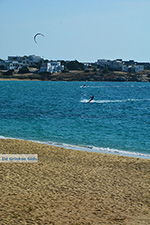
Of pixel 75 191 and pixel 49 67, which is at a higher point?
pixel 75 191

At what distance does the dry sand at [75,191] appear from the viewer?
34.7ft

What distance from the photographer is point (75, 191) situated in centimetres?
1279

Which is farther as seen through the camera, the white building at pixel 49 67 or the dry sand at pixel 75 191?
the white building at pixel 49 67

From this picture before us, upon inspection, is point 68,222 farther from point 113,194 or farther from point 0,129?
point 0,129

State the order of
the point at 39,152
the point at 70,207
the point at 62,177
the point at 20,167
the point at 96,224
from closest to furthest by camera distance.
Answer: the point at 96,224
the point at 70,207
the point at 62,177
the point at 20,167
the point at 39,152

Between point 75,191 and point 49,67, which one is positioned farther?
point 49,67

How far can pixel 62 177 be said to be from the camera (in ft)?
47.0

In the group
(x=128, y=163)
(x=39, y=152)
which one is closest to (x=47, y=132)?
(x=39, y=152)

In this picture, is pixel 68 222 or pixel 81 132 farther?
pixel 81 132

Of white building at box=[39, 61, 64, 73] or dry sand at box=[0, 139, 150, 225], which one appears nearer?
dry sand at box=[0, 139, 150, 225]

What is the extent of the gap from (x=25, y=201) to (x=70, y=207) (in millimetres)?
1212

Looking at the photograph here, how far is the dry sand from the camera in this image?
1058cm

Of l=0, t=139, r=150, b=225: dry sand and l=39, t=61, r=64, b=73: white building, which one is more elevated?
l=0, t=139, r=150, b=225: dry sand

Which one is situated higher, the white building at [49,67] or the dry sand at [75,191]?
the dry sand at [75,191]
